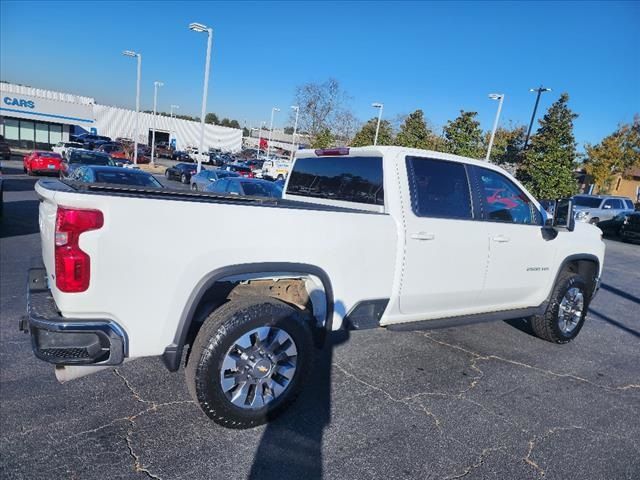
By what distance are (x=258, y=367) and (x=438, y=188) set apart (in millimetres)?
2160

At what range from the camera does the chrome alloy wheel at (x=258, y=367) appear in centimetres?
273

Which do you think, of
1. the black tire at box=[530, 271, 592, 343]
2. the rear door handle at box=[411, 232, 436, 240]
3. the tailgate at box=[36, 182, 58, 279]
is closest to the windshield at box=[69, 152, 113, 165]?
the tailgate at box=[36, 182, 58, 279]

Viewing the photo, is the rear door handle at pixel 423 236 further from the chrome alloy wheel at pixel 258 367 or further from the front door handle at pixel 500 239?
the chrome alloy wheel at pixel 258 367

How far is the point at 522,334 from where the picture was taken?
17.8ft

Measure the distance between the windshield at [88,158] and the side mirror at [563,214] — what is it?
762 inches

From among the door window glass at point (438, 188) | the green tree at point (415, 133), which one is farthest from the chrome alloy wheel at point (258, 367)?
the green tree at point (415, 133)

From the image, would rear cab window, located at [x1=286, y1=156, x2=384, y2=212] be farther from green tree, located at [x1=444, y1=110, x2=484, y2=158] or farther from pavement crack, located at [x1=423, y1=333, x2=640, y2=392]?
green tree, located at [x1=444, y1=110, x2=484, y2=158]

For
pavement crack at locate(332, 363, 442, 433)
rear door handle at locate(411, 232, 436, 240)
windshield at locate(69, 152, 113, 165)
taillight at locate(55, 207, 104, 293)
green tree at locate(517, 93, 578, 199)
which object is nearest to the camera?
taillight at locate(55, 207, 104, 293)

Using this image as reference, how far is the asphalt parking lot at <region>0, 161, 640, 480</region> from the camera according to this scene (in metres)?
2.58

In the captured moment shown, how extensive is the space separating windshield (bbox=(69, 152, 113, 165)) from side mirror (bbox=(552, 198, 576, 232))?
19366mm

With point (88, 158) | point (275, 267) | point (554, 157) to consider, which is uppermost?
point (554, 157)

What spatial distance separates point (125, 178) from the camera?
10.2m

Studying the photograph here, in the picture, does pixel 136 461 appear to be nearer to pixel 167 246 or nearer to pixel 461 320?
pixel 167 246

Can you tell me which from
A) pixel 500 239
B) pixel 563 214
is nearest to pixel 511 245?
pixel 500 239
